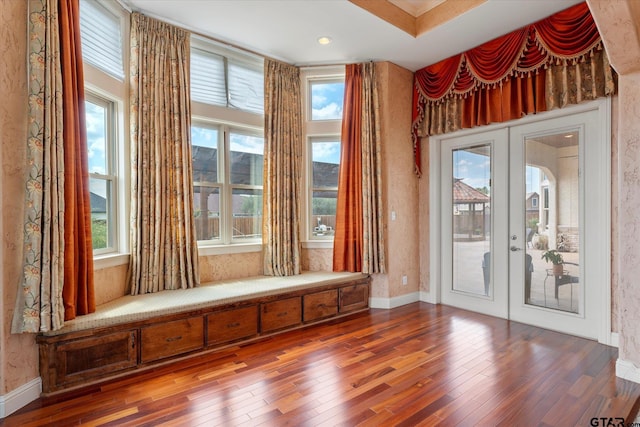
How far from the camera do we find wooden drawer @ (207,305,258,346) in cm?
299

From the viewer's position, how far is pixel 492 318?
12.6ft

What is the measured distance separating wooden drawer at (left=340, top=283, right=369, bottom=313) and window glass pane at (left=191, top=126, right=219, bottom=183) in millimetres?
2047

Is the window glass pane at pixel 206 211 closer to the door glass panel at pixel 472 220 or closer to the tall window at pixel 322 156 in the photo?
the tall window at pixel 322 156

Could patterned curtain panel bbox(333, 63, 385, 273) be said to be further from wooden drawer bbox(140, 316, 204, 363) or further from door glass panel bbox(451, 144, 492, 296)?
wooden drawer bbox(140, 316, 204, 363)

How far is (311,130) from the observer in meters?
4.40

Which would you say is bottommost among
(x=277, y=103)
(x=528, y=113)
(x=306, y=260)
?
(x=306, y=260)

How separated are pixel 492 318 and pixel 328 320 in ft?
6.24

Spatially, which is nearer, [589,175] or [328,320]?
[589,175]

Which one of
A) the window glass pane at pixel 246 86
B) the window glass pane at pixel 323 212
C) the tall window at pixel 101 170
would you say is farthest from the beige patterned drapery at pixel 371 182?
the tall window at pixel 101 170

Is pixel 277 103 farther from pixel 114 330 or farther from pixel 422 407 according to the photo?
pixel 422 407

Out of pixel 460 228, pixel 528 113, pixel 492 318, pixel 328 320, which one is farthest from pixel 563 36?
pixel 328 320

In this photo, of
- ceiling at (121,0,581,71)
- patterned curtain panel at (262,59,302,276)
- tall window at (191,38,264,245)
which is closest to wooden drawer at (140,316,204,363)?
tall window at (191,38,264,245)

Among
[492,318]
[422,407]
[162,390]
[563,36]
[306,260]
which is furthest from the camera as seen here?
[306,260]

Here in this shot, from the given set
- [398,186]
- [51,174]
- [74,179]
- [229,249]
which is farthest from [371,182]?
[51,174]
